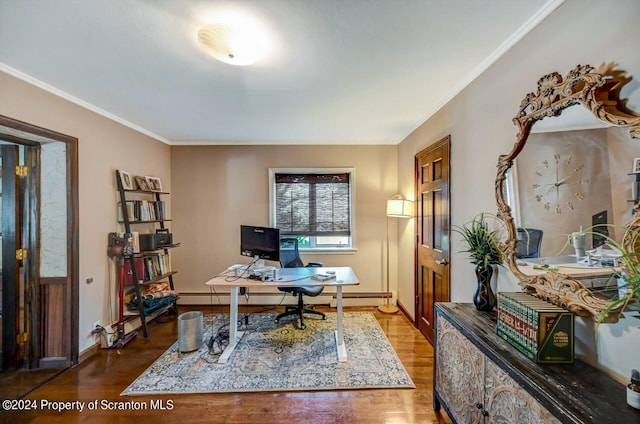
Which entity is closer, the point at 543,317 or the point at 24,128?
the point at 543,317

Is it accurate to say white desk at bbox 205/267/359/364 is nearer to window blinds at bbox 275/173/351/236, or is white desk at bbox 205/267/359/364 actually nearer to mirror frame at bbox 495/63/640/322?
window blinds at bbox 275/173/351/236

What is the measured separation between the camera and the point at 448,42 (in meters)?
1.64

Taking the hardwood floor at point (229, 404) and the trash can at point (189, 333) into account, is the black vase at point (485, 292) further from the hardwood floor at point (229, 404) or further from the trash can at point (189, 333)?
the trash can at point (189, 333)

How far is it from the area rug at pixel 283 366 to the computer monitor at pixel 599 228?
1.75 meters

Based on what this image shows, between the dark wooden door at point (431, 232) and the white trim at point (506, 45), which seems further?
the dark wooden door at point (431, 232)

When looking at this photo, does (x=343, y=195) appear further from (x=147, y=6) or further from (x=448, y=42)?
(x=147, y=6)

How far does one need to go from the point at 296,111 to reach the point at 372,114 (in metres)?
0.85

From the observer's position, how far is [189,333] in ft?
8.96

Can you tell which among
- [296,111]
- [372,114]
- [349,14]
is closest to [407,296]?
[372,114]

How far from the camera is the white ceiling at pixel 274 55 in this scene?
1.37 metres

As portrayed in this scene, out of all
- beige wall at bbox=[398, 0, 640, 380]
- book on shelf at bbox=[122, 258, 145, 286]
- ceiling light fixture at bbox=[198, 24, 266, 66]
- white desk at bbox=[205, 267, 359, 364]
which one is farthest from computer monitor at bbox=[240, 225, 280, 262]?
beige wall at bbox=[398, 0, 640, 380]

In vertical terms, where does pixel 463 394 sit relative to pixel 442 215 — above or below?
below

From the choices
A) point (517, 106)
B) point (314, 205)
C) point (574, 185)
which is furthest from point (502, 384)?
point (314, 205)

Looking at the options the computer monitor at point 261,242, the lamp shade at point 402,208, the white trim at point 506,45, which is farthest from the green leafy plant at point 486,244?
the computer monitor at point 261,242
